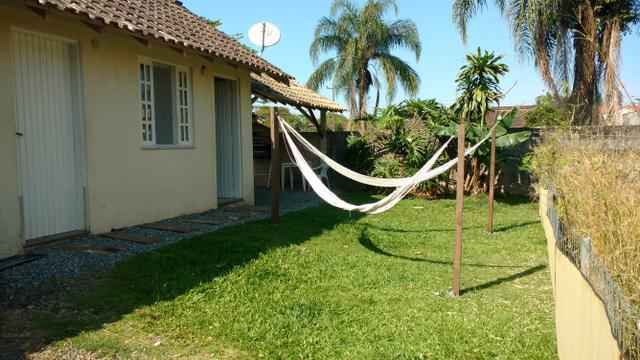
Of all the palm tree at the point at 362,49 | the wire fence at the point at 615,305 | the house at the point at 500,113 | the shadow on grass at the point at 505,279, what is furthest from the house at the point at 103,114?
the palm tree at the point at 362,49

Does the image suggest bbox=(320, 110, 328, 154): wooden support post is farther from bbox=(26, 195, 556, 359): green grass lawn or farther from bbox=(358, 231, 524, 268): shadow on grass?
bbox=(26, 195, 556, 359): green grass lawn

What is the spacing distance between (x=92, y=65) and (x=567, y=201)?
4.94m

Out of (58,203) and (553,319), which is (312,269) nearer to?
(553,319)

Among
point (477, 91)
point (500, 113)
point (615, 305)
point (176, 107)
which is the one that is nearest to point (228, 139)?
point (176, 107)

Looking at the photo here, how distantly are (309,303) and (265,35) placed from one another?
7.97 m

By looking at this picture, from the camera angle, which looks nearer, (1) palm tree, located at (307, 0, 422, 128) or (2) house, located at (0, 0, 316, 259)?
(2) house, located at (0, 0, 316, 259)

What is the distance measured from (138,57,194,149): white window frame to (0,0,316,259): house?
0.01 metres

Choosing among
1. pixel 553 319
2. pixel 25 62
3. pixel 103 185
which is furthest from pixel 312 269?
pixel 25 62

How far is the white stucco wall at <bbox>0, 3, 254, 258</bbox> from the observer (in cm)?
477

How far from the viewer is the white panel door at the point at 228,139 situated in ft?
29.2

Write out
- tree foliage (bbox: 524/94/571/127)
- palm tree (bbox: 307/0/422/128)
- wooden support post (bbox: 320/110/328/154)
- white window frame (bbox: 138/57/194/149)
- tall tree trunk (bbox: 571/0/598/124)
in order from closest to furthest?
white window frame (bbox: 138/57/194/149)
wooden support post (bbox: 320/110/328/154)
tall tree trunk (bbox: 571/0/598/124)
tree foliage (bbox: 524/94/571/127)
palm tree (bbox: 307/0/422/128)

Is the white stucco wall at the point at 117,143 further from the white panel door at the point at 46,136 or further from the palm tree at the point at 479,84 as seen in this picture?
the palm tree at the point at 479,84

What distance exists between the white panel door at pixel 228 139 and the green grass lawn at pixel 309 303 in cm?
252

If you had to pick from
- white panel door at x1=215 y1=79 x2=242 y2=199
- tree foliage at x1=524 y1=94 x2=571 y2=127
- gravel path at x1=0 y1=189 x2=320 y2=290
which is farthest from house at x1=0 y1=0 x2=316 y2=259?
tree foliage at x1=524 y1=94 x2=571 y2=127
